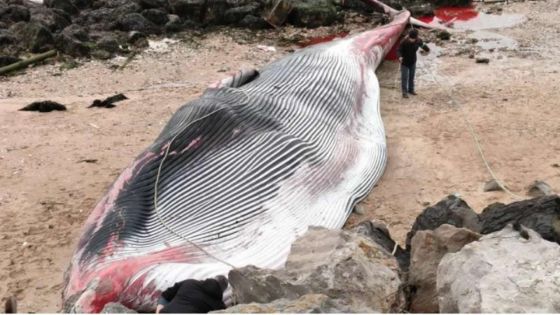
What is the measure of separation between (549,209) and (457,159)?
12.7 feet

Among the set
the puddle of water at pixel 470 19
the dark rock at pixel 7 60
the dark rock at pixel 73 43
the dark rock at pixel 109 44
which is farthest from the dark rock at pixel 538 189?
the dark rock at pixel 7 60

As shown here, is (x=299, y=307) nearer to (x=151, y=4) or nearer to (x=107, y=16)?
(x=107, y=16)

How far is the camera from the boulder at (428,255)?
15.3 ft

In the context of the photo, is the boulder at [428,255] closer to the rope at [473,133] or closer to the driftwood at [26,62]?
the rope at [473,133]

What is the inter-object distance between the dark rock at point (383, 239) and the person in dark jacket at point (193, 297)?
5.37ft

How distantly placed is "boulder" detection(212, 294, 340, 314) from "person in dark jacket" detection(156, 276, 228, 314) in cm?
78

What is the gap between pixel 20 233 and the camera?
7.29m

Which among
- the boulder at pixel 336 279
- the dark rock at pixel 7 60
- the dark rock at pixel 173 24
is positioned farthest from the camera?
the dark rock at pixel 173 24

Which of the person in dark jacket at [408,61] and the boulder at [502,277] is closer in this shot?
the boulder at [502,277]

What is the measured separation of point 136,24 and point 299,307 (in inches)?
650

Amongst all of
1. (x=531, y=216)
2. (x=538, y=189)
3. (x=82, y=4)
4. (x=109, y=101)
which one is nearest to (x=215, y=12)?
(x=82, y=4)

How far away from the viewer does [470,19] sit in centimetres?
1942

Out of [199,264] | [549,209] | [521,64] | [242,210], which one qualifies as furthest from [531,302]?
[521,64]

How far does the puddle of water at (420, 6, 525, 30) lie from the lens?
60.2 feet
